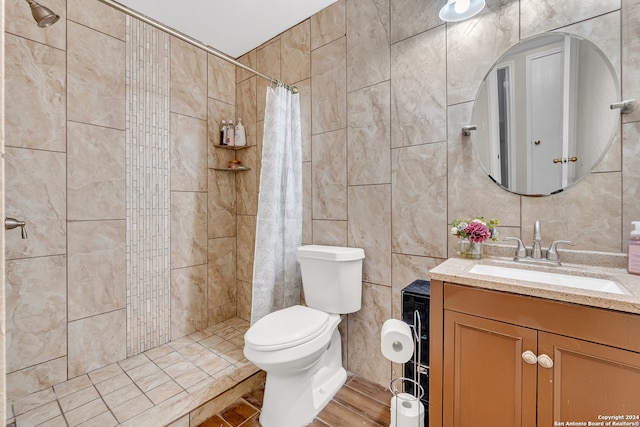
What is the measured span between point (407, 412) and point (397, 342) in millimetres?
334

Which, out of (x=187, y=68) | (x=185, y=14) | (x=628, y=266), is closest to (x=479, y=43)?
(x=628, y=266)

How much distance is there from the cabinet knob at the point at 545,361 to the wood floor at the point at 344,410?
94cm

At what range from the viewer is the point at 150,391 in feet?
5.22

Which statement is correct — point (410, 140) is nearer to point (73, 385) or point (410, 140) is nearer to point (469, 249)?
point (469, 249)

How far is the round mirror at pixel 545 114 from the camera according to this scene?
116 cm

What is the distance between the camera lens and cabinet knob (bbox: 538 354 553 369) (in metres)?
0.85

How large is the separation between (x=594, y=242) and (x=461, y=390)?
0.83 metres

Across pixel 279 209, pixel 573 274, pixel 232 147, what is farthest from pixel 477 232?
pixel 232 147

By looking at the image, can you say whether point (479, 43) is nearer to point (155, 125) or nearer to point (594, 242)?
point (594, 242)

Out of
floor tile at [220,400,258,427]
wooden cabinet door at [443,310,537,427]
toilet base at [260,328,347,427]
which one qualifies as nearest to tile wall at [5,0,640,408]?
toilet base at [260,328,347,427]

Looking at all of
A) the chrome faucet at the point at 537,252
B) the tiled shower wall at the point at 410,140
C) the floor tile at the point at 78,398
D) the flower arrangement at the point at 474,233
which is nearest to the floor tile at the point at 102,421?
the floor tile at the point at 78,398

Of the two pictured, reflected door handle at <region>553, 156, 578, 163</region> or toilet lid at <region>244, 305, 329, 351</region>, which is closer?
reflected door handle at <region>553, 156, 578, 163</region>

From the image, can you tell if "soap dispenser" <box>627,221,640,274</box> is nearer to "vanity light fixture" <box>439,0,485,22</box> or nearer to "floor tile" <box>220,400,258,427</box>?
"vanity light fixture" <box>439,0,485,22</box>

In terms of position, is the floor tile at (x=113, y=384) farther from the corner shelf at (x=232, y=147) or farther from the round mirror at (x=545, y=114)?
the round mirror at (x=545, y=114)
